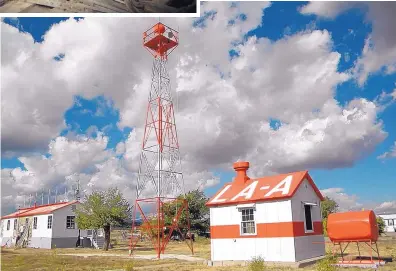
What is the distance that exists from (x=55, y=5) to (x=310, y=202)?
13.1 meters

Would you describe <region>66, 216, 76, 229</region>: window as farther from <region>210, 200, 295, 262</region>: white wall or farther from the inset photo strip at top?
the inset photo strip at top

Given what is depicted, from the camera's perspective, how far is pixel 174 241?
4188 cm

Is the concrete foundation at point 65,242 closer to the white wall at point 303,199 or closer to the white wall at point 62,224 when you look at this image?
the white wall at point 62,224

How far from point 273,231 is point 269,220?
44 centimetres

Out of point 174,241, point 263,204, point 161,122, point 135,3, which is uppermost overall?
point 161,122

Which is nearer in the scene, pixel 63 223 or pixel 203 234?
pixel 63 223

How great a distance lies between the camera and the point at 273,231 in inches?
593

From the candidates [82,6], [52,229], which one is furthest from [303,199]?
[52,229]

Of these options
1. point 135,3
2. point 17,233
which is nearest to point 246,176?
point 135,3

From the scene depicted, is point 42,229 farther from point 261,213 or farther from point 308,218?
point 308,218

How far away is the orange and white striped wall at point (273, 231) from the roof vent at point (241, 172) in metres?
1.81

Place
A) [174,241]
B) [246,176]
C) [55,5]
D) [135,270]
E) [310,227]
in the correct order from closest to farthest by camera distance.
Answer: [55,5], [135,270], [310,227], [246,176], [174,241]

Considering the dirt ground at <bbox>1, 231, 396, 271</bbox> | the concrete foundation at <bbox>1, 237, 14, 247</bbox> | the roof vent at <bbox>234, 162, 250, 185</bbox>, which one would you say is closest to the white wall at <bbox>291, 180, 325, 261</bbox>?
the dirt ground at <bbox>1, 231, 396, 271</bbox>

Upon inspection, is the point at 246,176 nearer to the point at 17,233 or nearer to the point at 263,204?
the point at 263,204
